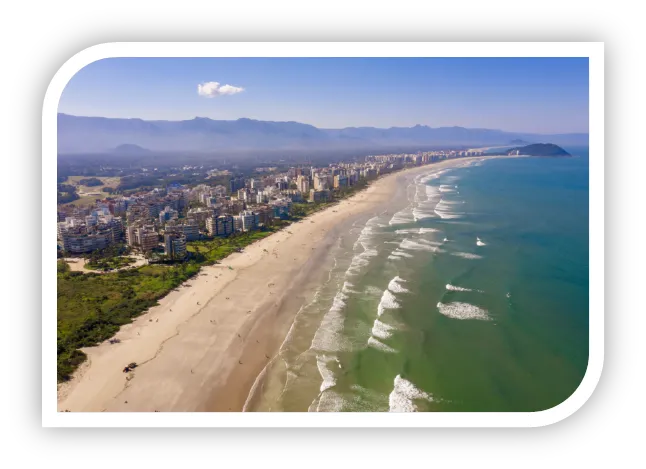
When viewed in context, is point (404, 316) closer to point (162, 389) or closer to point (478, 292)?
point (478, 292)

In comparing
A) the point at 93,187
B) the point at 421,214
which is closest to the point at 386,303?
the point at 421,214

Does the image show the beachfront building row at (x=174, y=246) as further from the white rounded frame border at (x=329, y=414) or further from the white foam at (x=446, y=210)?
the white foam at (x=446, y=210)

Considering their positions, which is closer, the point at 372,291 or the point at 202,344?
the point at 202,344

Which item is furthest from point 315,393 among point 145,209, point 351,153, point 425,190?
point 351,153

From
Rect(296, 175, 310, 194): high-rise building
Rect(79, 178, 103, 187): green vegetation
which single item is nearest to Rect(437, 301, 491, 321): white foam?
Rect(296, 175, 310, 194): high-rise building

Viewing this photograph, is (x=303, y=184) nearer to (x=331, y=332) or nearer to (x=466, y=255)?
(x=466, y=255)

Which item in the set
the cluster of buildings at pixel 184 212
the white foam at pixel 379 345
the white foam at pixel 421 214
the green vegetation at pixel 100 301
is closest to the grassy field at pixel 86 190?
the cluster of buildings at pixel 184 212
